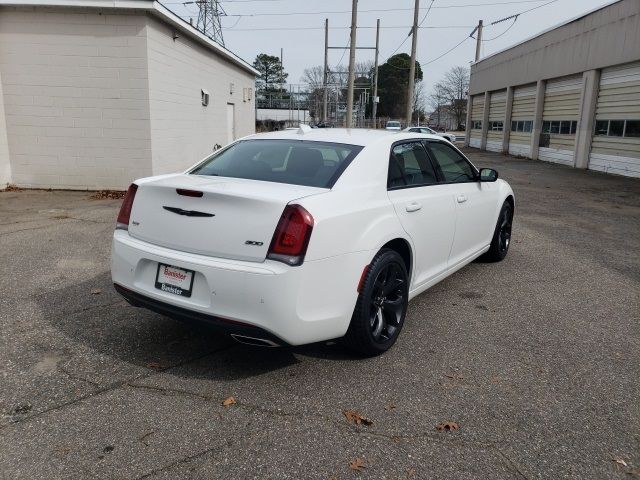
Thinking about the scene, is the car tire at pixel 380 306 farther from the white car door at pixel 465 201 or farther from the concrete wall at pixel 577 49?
the concrete wall at pixel 577 49

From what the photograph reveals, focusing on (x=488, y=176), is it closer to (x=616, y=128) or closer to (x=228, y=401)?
(x=228, y=401)

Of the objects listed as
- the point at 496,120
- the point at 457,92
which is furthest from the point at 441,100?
the point at 496,120

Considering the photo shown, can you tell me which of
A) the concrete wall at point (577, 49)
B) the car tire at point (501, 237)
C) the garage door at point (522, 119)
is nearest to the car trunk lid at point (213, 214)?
the car tire at point (501, 237)

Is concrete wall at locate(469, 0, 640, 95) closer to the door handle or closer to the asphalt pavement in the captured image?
the asphalt pavement

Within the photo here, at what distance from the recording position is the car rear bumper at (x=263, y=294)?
3.03m

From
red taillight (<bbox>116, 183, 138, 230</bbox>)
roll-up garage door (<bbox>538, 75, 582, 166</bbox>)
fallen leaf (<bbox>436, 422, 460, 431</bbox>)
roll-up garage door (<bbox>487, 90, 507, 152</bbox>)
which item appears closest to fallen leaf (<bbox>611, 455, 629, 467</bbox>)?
fallen leaf (<bbox>436, 422, 460, 431</bbox>)

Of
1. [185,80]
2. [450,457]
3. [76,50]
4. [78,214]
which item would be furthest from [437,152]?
[185,80]

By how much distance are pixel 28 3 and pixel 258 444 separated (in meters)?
11.0

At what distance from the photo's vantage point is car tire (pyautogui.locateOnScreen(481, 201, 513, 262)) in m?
6.17

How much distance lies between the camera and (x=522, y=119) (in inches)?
1025

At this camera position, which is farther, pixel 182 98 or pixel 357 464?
pixel 182 98

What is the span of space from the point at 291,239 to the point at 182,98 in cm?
1136

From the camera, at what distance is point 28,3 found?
10.5 meters

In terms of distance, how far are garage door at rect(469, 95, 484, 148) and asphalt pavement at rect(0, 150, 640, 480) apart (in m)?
29.6
